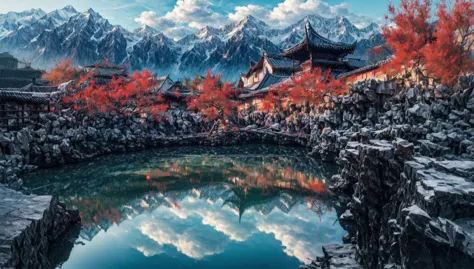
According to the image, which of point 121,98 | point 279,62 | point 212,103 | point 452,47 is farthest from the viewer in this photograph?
point 279,62

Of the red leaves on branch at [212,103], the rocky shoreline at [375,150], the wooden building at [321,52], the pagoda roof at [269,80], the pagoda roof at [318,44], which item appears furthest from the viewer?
the pagoda roof at [269,80]

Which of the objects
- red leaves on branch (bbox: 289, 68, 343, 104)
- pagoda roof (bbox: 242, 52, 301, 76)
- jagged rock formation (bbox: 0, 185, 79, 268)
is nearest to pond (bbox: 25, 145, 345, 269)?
jagged rock formation (bbox: 0, 185, 79, 268)

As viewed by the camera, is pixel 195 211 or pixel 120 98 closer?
pixel 195 211

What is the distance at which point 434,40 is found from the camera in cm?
1683

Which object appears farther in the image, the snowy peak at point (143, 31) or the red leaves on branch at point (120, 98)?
the snowy peak at point (143, 31)

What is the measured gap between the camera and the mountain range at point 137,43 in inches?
2687

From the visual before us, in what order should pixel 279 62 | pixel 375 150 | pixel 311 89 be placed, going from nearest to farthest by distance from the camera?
pixel 375 150, pixel 311 89, pixel 279 62

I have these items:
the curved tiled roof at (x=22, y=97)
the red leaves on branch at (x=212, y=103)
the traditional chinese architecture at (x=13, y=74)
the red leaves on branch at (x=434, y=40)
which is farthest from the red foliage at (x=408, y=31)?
the traditional chinese architecture at (x=13, y=74)

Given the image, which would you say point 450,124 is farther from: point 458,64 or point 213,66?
point 213,66

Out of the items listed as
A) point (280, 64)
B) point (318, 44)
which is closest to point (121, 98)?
point (318, 44)

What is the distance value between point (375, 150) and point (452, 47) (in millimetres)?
12680

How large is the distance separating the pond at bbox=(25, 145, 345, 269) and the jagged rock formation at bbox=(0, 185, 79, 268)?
58 centimetres

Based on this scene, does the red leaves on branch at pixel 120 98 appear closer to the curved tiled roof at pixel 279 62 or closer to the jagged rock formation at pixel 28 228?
the curved tiled roof at pixel 279 62

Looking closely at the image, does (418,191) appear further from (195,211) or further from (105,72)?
(105,72)
